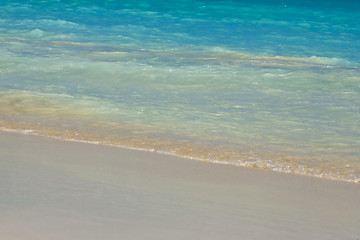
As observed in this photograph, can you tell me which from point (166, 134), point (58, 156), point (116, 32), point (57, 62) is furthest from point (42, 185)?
point (116, 32)

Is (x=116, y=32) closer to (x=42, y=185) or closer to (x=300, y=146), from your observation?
(x=300, y=146)

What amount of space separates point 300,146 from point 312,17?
1139 centimetres

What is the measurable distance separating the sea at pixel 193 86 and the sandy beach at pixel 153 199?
272 millimetres

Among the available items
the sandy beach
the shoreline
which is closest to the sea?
the shoreline

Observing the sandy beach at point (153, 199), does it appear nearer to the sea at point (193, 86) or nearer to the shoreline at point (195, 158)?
the shoreline at point (195, 158)

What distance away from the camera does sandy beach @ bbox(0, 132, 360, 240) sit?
2.95m

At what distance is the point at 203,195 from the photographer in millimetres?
3441

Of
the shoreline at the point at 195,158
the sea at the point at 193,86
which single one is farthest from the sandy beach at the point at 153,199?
the sea at the point at 193,86

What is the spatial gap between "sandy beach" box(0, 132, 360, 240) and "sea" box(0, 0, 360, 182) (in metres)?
0.27

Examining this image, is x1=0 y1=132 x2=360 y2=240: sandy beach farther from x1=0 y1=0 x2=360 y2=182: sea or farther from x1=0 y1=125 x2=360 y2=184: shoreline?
x1=0 y1=0 x2=360 y2=182: sea

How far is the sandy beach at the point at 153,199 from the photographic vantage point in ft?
9.69

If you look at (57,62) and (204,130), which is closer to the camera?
(204,130)

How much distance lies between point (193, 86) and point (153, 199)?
3.63 m

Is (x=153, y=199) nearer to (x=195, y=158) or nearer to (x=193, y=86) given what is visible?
(x=195, y=158)
